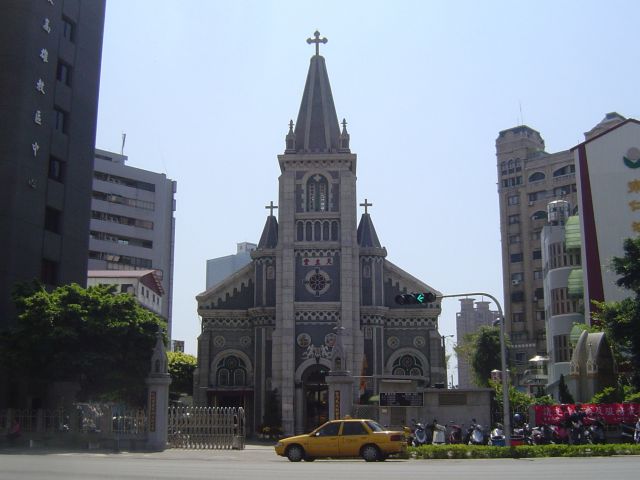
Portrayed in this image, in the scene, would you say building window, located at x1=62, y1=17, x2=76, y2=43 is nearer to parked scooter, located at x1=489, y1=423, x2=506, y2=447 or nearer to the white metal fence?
A: the white metal fence

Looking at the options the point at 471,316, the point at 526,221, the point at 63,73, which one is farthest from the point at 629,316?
the point at 471,316

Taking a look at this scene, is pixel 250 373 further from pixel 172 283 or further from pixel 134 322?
pixel 172 283

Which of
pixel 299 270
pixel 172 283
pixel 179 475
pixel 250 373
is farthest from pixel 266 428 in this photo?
pixel 172 283

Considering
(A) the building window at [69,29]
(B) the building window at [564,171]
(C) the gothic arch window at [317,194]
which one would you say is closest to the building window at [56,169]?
(A) the building window at [69,29]

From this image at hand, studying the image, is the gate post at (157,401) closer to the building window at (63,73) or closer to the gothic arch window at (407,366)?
the building window at (63,73)

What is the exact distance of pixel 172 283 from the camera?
94625mm

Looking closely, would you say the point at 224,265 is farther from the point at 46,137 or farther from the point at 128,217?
the point at 46,137

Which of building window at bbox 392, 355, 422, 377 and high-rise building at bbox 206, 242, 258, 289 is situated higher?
high-rise building at bbox 206, 242, 258, 289

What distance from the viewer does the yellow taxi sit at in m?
24.8

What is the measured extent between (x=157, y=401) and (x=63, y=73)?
21982 millimetres

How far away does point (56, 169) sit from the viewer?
44688 millimetres

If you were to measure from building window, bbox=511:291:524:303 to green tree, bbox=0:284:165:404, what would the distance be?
71189mm

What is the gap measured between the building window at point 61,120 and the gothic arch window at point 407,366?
25.7 meters

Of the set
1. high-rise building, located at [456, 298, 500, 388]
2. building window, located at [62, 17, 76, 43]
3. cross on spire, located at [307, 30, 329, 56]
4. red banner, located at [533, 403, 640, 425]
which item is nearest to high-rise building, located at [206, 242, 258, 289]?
high-rise building, located at [456, 298, 500, 388]
